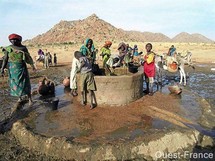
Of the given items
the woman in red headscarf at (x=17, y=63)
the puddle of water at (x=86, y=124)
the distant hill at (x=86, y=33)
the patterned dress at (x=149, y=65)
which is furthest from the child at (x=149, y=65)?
the distant hill at (x=86, y=33)

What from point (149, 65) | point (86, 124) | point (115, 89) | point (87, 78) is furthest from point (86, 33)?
point (86, 124)

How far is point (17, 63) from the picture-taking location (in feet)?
23.2

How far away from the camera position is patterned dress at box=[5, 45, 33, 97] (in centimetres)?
696

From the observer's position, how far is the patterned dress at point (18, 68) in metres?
6.96

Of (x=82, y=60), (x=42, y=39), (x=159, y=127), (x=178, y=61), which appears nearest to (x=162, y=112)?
(x=159, y=127)

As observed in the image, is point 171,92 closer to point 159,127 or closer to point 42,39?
point 159,127

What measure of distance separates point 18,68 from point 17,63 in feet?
0.46

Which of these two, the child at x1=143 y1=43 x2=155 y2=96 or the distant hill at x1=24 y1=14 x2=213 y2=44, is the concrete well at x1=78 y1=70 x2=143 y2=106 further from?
the distant hill at x1=24 y1=14 x2=213 y2=44

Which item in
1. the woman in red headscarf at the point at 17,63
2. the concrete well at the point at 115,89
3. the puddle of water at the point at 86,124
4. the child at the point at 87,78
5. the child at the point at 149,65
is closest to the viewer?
the puddle of water at the point at 86,124

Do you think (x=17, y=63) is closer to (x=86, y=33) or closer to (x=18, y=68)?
(x=18, y=68)

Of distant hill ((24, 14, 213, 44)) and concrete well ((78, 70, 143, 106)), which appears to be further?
distant hill ((24, 14, 213, 44))

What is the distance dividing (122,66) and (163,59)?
4.08 metres

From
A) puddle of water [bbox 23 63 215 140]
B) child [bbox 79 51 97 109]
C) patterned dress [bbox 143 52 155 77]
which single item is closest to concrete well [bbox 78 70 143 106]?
child [bbox 79 51 97 109]

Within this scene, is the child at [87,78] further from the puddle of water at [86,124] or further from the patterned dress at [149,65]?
the patterned dress at [149,65]
